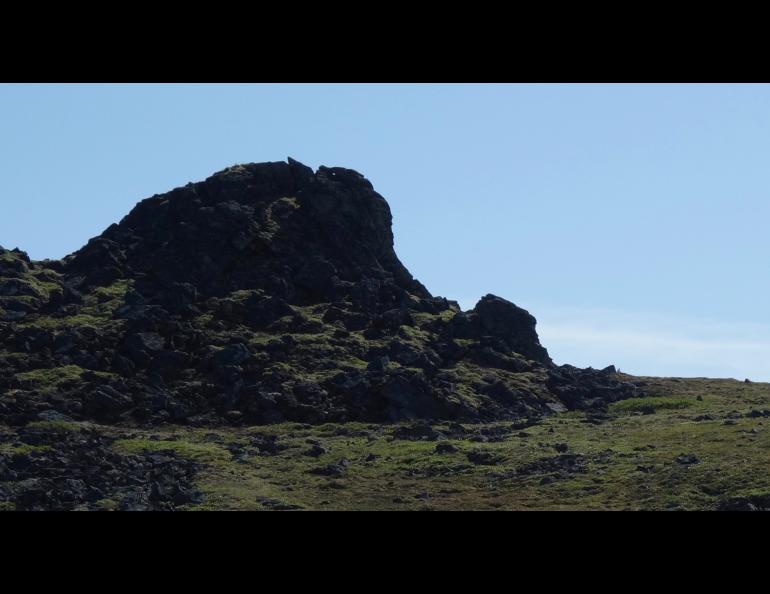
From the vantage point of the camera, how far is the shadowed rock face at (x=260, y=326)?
3999 inches

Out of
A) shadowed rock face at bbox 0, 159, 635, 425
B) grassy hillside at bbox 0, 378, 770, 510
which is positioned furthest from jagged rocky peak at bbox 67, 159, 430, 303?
grassy hillside at bbox 0, 378, 770, 510

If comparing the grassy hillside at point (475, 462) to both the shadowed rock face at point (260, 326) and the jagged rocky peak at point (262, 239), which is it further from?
the jagged rocky peak at point (262, 239)

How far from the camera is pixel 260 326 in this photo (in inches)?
4870

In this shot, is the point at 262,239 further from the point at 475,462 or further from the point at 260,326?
the point at 475,462

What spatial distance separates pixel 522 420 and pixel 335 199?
170 feet

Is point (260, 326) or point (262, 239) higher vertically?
point (262, 239)

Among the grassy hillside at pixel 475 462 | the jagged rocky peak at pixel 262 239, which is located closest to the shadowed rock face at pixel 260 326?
the jagged rocky peak at pixel 262 239

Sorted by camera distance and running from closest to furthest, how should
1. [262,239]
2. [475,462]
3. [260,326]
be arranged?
[475,462] → [260,326] → [262,239]

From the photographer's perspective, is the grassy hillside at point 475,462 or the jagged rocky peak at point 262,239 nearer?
the grassy hillside at point 475,462

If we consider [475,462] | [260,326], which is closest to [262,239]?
[260,326]

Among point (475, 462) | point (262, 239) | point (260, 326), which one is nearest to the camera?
point (475, 462)

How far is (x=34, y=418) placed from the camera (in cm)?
8944
